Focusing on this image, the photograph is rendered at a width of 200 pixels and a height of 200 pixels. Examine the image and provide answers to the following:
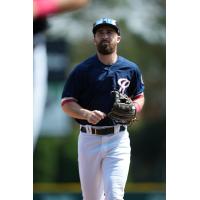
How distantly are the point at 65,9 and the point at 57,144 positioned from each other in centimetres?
116

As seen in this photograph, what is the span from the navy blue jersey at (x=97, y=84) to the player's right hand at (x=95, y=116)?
150 millimetres

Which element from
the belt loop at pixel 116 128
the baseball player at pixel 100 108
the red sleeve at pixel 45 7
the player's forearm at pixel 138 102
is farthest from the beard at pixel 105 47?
the red sleeve at pixel 45 7

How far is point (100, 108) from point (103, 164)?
360 mm

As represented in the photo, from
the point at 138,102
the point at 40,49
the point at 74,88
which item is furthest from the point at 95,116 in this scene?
the point at 40,49

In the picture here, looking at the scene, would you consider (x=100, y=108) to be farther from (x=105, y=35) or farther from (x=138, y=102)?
(x=105, y=35)

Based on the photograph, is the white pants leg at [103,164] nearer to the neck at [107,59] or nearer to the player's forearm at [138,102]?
the player's forearm at [138,102]

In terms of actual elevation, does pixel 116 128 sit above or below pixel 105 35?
below

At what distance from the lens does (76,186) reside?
4723 millimetres

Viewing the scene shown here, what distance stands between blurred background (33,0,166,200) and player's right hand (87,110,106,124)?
1149 mm

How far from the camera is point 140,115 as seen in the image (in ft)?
15.7

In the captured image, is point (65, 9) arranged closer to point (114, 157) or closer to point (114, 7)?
point (114, 7)

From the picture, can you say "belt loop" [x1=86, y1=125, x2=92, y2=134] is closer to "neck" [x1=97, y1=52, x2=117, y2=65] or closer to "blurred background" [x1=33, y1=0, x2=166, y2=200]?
"neck" [x1=97, y1=52, x2=117, y2=65]

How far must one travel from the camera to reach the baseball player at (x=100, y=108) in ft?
11.5
